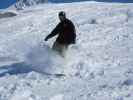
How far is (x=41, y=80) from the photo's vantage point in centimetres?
1065

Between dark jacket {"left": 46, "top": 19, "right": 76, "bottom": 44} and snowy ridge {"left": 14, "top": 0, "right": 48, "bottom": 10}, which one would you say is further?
snowy ridge {"left": 14, "top": 0, "right": 48, "bottom": 10}

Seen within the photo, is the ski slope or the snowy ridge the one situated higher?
the ski slope

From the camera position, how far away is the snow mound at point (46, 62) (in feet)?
42.0

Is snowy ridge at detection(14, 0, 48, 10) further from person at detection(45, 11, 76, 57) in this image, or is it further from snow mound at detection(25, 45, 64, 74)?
person at detection(45, 11, 76, 57)

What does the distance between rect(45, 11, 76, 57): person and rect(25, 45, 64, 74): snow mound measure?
38 centimetres

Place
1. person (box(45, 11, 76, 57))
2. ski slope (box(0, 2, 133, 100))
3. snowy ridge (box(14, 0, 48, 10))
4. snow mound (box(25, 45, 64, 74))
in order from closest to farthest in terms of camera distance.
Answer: ski slope (box(0, 2, 133, 100)) < person (box(45, 11, 76, 57)) < snow mound (box(25, 45, 64, 74)) < snowy ridge (box(14, 0, 48, 10))

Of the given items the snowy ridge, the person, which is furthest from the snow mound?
the snowy ridge

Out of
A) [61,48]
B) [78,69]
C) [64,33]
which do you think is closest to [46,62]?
[61,48]

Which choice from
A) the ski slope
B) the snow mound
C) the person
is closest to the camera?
the ski slope

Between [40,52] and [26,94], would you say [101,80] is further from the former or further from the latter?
[40,52]

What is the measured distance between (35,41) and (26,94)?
14716 mm

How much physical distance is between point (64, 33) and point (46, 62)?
1522 millimetres

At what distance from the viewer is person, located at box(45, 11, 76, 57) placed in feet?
40.8

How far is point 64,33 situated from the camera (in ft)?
41.1
